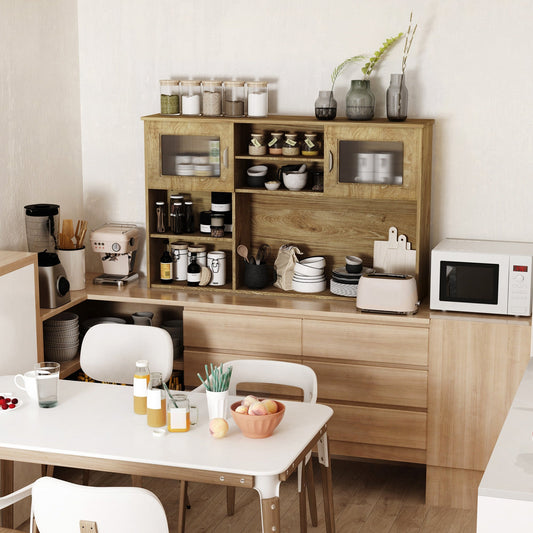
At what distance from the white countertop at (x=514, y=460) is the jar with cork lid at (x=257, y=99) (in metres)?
1.95

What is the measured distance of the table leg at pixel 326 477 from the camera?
3.31m

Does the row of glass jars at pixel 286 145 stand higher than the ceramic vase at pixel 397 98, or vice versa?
the ceramic vase at pixel 397 98

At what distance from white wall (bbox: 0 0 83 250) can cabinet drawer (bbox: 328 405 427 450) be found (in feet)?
5.67

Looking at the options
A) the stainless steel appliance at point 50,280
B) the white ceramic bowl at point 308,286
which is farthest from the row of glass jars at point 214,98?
the stainless steel appliance at point 50,280

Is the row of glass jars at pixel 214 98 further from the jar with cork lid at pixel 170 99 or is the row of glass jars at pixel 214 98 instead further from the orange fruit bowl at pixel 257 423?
the orange fruit bowl at pixel 257 423

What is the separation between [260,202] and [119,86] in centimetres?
98

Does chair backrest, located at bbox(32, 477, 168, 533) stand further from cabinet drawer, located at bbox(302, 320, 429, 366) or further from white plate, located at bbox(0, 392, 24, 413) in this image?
cabinet drawer, located at bbox(302, 320, 429, 366)

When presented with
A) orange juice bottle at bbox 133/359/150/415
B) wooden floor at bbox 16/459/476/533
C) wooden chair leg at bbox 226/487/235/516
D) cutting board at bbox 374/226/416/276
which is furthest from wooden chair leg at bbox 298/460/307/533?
cutting board at bbox 374/226/416/276

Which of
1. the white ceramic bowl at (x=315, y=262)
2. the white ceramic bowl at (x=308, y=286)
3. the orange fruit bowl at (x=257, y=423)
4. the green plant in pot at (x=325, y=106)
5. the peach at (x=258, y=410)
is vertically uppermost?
the green plant in pot at (x=325, y=106)

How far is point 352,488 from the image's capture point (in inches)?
171

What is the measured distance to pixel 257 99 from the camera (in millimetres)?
4387

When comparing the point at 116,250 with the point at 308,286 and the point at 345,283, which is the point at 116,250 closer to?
the point at 308,286

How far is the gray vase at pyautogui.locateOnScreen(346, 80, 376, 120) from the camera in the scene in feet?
13.8

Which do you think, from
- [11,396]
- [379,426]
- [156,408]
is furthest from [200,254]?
[156,408]
